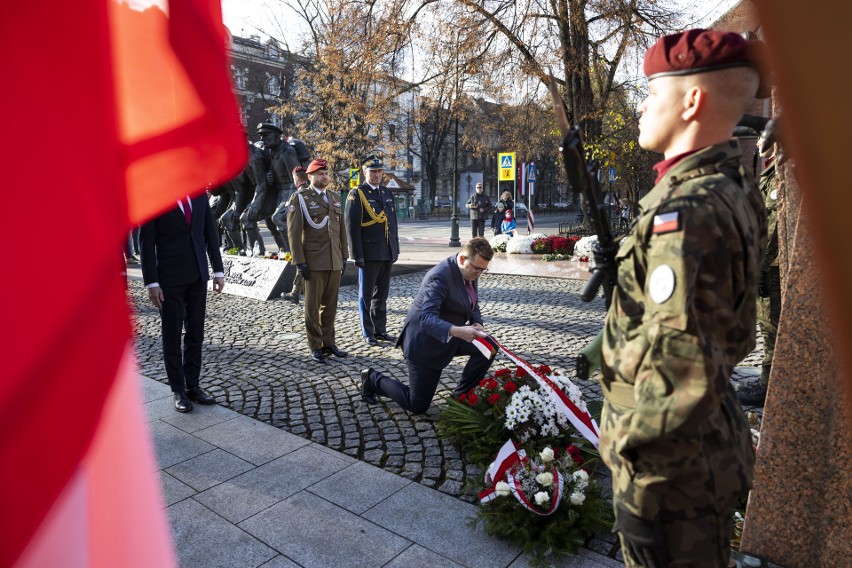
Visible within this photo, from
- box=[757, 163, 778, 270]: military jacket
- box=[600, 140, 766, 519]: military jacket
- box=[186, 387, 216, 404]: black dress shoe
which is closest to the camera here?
box=[600, 140, 766, 519]: military jacket

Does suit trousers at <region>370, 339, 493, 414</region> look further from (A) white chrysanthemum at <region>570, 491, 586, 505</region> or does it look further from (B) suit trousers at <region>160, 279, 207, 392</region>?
(B) suit trousers at <region>160, 279, 207, 392</region>

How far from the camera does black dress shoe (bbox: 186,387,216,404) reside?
4.96 metres

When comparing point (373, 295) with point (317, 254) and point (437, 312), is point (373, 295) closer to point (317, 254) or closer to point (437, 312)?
point (317, 254)

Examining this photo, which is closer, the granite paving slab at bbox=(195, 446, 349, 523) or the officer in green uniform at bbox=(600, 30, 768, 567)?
the officer in green uniform at bbox=(600, 30, 768, 567)

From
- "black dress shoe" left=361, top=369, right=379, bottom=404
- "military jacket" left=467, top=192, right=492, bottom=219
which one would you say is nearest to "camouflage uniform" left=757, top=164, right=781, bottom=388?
"black dress shoe" left=361, top=369, right=379, bottom=404

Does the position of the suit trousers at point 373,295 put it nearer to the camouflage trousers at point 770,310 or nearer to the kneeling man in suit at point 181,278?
the kneeling man in suit at point 181,278

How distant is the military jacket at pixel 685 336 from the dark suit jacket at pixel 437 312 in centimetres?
250

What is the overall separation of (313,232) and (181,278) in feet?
6.42

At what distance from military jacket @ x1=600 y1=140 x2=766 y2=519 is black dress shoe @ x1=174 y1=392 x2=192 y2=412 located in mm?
4041

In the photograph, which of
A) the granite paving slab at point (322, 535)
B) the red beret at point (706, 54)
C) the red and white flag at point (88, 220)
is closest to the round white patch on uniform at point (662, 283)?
the red beret at point (706, 54)

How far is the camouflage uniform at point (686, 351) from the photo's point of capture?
4.51 ft

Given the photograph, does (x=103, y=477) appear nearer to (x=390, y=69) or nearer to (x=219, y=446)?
(x=219, y=446)

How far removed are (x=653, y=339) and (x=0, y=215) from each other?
1392mm

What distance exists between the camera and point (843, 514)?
2258mm
